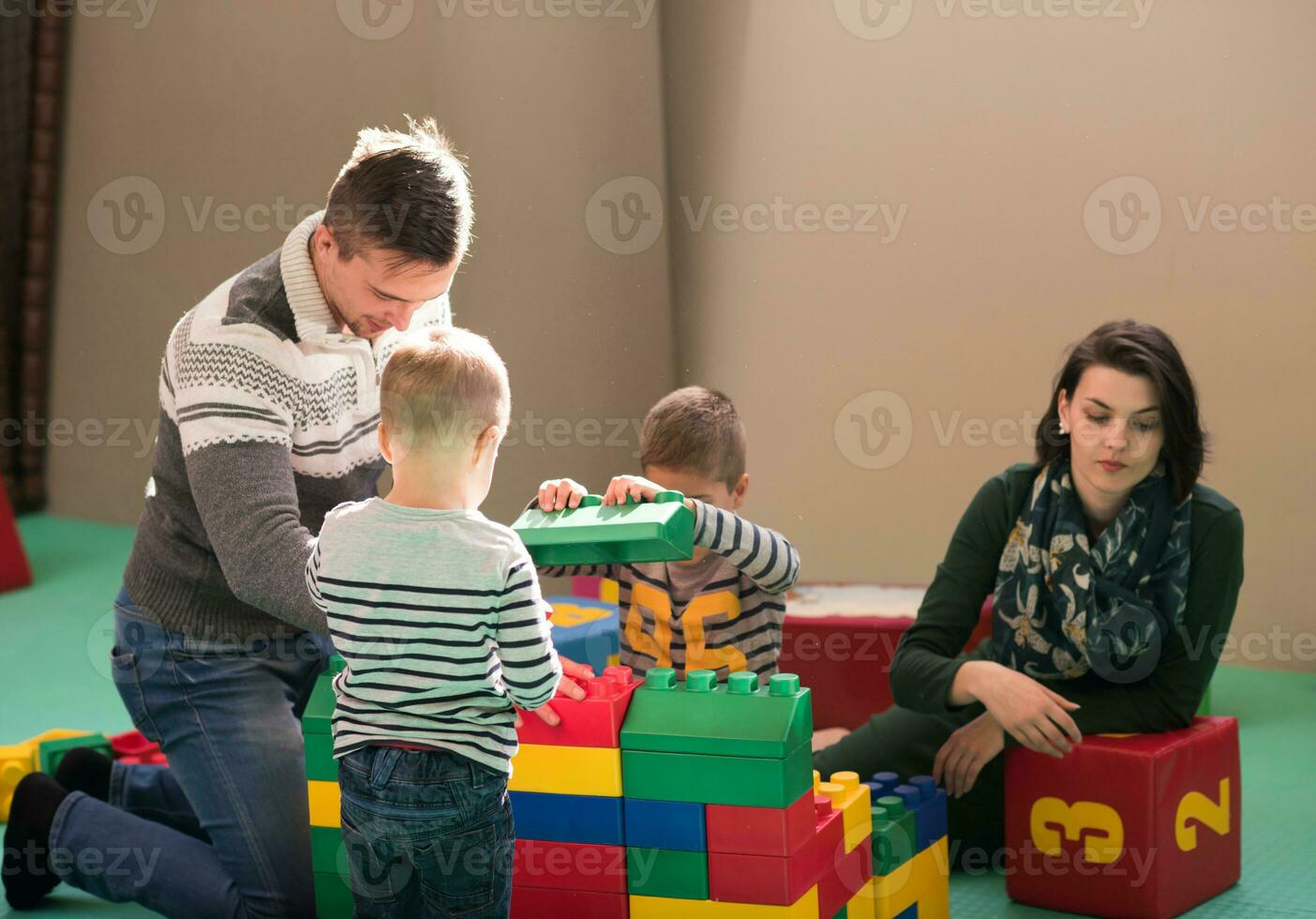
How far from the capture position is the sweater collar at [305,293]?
5.52ft

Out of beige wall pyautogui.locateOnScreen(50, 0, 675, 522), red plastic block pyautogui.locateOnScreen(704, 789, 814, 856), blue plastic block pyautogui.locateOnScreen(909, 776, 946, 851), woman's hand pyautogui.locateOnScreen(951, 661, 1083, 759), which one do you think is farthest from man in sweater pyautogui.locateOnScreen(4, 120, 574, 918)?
beige wall pyautogui.locateOnScreen(50, 0, 675, 522)

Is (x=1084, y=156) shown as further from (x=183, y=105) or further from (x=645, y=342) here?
(x=183, y=105)

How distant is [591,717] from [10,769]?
4.21 ft

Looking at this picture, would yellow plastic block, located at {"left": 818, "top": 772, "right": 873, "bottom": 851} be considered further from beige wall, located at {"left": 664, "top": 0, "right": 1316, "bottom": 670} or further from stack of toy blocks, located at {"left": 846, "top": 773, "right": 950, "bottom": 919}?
beige wall, located at {"left": 664, "top": 0, "right": 1316, "bottom": 670}

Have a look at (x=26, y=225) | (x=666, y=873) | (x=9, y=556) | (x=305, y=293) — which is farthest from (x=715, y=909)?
(x=26, y=225)

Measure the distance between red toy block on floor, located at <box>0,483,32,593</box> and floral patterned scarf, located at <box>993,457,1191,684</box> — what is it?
3074 mm

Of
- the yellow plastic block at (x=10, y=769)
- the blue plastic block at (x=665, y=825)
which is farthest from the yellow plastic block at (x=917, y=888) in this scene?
the yellow plastic block at (x=10, y=769)

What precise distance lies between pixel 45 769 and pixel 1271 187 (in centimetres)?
244

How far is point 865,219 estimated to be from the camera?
3162 millimetres

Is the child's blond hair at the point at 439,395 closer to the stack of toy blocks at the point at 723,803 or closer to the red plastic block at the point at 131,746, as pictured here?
the stack of toy blocks at the point at 723,803

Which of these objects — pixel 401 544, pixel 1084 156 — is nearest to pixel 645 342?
pixel 1084 156

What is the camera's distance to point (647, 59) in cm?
336

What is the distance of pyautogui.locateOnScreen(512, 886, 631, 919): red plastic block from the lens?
145 centimetres

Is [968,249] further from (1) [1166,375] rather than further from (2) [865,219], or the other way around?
(1) [1166,375]
